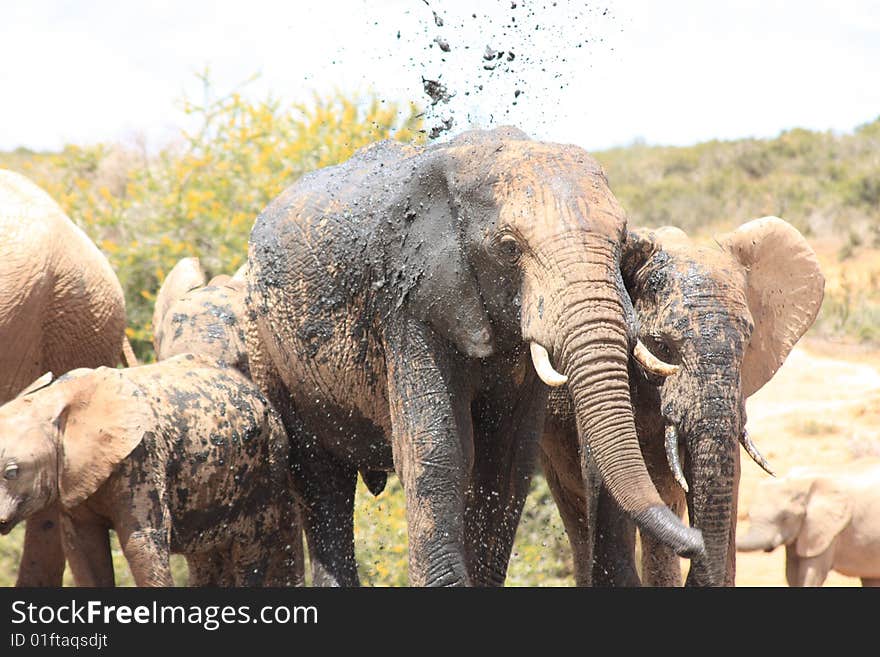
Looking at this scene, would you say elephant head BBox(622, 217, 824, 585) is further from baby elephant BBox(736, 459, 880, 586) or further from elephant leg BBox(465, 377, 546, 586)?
baby elephant BBox(736, 459, 880, 586)

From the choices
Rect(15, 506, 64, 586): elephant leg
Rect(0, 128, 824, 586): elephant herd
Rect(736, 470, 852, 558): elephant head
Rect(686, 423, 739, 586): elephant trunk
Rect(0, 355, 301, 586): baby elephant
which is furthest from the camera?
Rect(736, 470, 852, 558): elephant head

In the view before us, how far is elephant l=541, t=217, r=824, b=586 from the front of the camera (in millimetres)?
5617

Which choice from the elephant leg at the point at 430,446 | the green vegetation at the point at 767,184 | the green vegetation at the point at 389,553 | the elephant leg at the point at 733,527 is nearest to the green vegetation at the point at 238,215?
the green vegetation at the point at 389,553

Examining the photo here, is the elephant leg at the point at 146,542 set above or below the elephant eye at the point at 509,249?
below

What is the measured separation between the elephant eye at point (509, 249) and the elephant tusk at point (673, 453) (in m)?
1.25

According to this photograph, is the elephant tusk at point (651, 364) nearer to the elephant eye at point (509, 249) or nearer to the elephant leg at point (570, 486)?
the elephant eye at point (509, 249)

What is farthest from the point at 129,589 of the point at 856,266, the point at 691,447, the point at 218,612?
the point at 856,266

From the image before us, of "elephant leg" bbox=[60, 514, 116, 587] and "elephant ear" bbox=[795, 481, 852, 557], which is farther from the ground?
"elephant ear" bbox=[795, 481, 852, 557]

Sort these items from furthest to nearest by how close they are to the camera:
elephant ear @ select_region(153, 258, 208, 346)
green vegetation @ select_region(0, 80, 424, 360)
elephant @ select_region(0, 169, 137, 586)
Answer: green vegetation @ select_region(0, 80, 424, 360)
elephant ear @ select_region(153, 258, 208, 346)
elephant @ select_region(0, 169, 137, 586)

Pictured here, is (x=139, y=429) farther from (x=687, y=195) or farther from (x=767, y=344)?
(x=687, y=195)

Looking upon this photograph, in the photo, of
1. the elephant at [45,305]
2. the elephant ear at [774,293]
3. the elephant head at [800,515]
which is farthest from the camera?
the elephant head at [800,515]

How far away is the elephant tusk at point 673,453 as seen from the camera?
554 cm

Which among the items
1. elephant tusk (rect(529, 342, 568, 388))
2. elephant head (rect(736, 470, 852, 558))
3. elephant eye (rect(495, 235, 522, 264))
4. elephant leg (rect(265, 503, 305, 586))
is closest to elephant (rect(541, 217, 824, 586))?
elephant eye (rect(495, 235, 522, 264))

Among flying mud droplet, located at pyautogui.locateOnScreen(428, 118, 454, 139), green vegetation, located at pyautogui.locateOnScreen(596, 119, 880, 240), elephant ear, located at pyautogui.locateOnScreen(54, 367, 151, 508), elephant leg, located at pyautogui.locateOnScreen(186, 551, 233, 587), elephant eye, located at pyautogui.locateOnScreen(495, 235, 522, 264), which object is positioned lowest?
elephant leg, located at pyautogui.locateOnScreen(186, 551, 233, 587)
